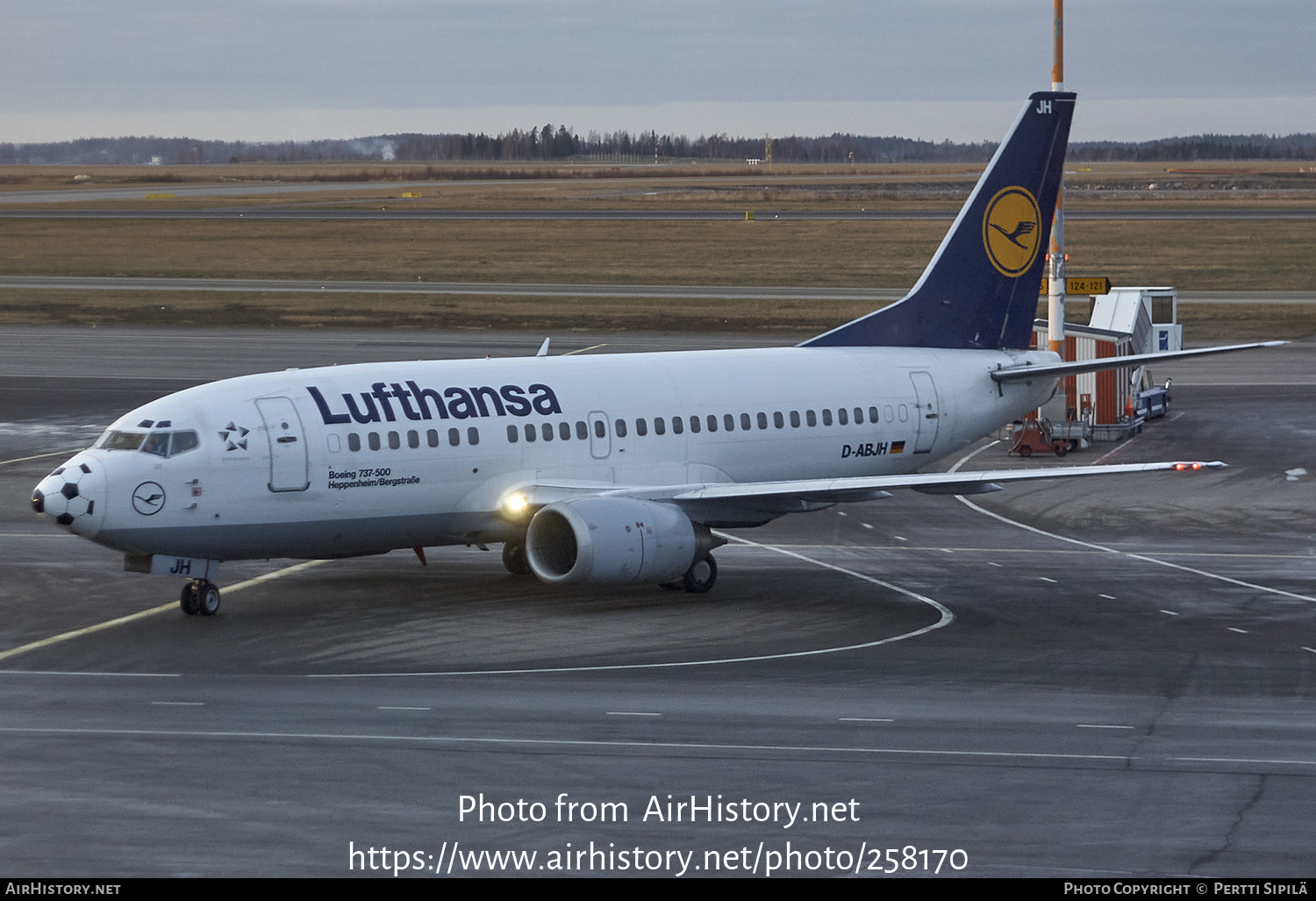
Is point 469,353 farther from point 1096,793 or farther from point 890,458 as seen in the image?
point 1096,793

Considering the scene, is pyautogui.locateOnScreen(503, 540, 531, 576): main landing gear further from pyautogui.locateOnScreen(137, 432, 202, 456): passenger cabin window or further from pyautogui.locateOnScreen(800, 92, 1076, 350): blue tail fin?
pyautogui.locateOnScreen(800, 92, 1076, 350): blue tail fin

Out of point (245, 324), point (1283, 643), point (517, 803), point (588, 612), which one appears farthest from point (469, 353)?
point (517, 803)

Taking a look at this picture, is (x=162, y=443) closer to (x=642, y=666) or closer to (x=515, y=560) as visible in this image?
(x=515, y=560)

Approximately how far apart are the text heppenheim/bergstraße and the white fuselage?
11.9 meters

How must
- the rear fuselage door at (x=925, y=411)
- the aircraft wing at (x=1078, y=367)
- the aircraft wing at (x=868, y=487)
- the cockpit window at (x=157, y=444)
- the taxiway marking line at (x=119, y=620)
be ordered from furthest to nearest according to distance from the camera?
the rear fuselage door at (x=925, y=411) < the aircraft wing at (x=1078, y=367) < the aircraft wing at (x=868, y=487) < the cockpit window at (x=157, y=444) < the taxiway marking line at (x=119, y=620)

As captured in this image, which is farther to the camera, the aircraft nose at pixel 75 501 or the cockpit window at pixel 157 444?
the cockpit window at pixel 157 444

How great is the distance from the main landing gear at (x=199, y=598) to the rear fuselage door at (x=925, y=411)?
15814mm

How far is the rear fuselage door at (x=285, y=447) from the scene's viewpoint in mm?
31359

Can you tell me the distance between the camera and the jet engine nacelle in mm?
31406

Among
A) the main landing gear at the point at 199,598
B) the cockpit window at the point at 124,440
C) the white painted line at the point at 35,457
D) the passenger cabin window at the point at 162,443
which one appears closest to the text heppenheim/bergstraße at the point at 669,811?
the passenger cabin window at the point at 162,443

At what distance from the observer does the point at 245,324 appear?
295ft

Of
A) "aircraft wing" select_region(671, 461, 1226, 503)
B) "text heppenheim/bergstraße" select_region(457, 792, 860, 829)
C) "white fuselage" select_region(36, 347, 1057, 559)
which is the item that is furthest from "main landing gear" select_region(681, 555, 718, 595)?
"text heppenheim/bergstraße" select_region(457, 792, 860, 829)

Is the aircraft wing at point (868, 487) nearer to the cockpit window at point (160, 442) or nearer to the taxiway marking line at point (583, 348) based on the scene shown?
the cockpit window at point (160, 442)

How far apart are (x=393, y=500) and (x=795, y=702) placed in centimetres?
1006
